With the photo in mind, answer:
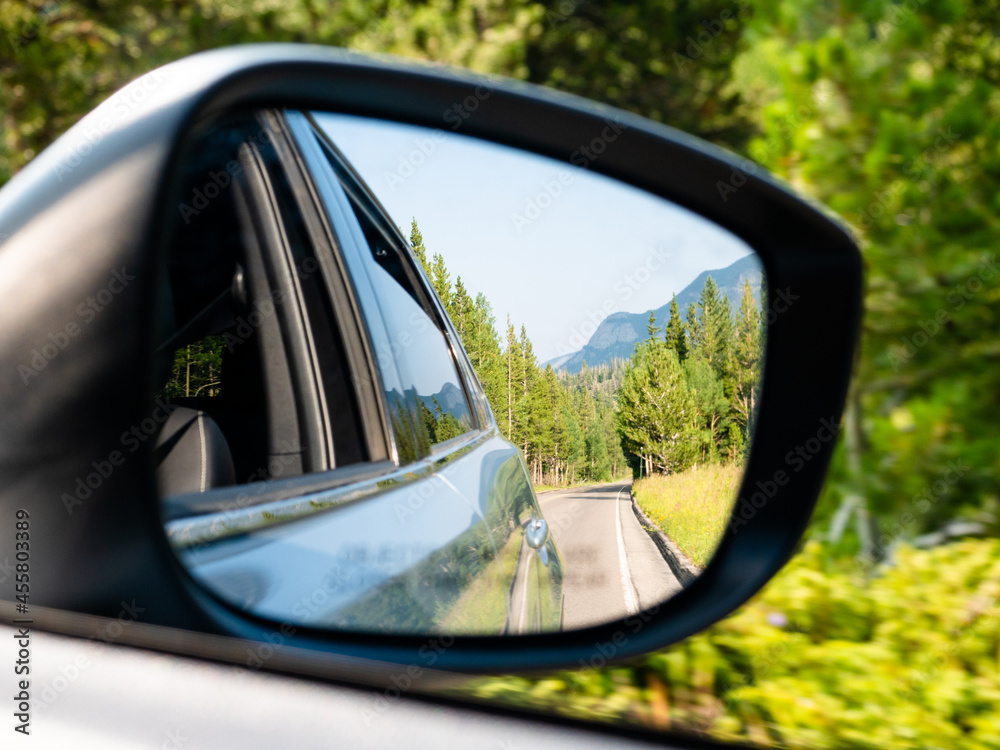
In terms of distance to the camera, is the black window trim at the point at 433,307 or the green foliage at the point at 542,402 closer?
the green foliage at the point at 542,402

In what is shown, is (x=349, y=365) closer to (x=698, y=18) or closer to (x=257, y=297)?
(x=257, y=297)

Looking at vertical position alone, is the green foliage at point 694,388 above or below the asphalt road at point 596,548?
above

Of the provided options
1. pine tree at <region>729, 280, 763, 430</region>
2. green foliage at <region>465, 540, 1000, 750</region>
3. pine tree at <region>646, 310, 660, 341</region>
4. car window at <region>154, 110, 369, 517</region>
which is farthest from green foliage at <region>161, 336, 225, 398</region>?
green foliage at <region>465, 540, 1000, 750</region>

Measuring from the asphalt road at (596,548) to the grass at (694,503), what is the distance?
0.04 metres

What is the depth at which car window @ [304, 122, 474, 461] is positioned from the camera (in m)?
1.34

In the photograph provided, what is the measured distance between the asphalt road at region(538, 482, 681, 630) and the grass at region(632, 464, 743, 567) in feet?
0.12

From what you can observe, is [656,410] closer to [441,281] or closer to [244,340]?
[441,281]

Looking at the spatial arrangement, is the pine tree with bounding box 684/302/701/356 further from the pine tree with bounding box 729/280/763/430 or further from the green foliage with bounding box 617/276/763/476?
the pine tree with bounding box 729/280/763/430

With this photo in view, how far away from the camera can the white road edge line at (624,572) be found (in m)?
1.12

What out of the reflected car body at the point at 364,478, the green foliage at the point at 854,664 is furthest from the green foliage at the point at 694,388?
the green foliage at the point at 854,664

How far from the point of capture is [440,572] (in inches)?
45.9

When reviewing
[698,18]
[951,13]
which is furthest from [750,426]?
[698,18]

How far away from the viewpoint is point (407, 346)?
4.80 ft

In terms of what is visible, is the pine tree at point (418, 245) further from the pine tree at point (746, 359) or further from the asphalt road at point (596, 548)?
the pine tree at point (746, 359)
